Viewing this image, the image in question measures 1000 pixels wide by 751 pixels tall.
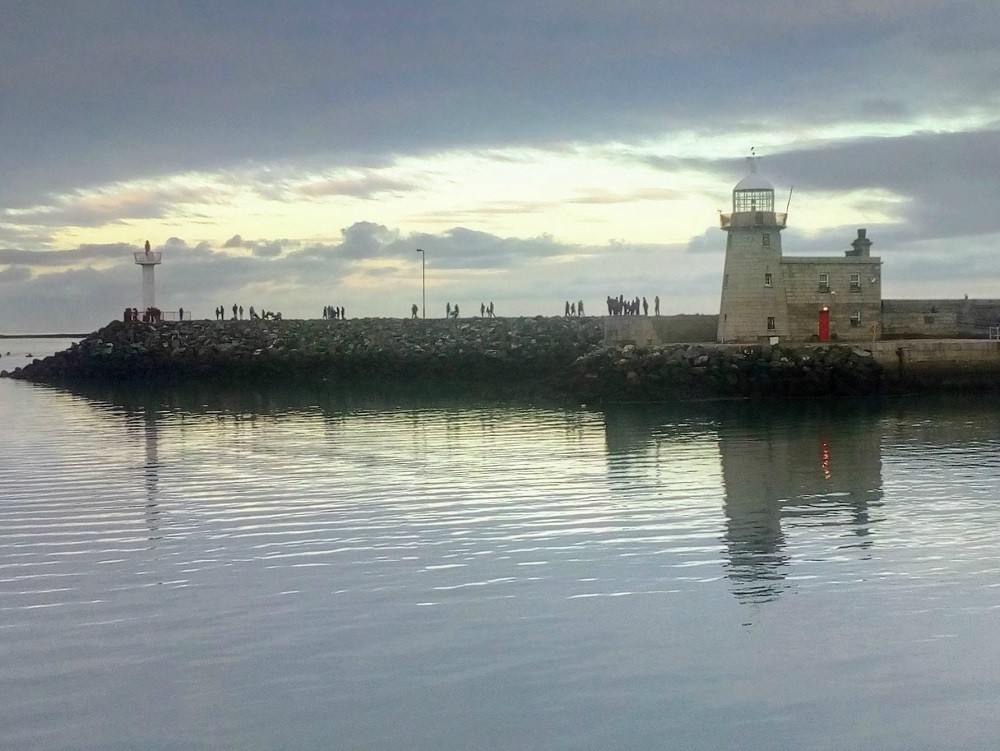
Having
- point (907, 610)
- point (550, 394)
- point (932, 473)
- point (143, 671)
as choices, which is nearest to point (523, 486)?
point (932, 473)

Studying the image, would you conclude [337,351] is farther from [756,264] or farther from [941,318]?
[941,318]

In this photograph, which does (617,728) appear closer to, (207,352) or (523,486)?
(523,486)

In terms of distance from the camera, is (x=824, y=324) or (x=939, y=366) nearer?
(x=939, y=366)

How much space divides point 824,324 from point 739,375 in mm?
5081

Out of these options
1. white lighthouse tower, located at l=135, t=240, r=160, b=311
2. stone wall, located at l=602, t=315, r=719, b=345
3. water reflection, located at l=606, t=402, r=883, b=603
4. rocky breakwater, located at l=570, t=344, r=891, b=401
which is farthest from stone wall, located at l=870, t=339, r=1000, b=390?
white lighthouse tower, located at l=135, t=240, r=160, b=311

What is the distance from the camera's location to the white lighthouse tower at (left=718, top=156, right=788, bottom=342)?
44.3 metres

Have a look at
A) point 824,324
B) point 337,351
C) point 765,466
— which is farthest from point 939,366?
point 337,351

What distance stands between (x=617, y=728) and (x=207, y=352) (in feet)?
171

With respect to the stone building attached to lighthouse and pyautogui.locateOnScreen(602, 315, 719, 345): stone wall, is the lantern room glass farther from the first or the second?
pyautogui.locateOnScreen(602, 315, 719, 345): stone wall

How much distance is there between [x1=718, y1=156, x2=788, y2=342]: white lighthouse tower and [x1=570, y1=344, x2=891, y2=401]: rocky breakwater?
1833mm

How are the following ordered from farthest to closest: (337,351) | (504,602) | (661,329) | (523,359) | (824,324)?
1. (337,351)
2. (523,359)
3. (661,329)
4. (824,324)
5. (504,602)

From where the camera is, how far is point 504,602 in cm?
1289

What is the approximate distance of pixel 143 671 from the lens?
35.0 ft

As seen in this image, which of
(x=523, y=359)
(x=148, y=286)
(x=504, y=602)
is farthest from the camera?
(x=148, y=286)
